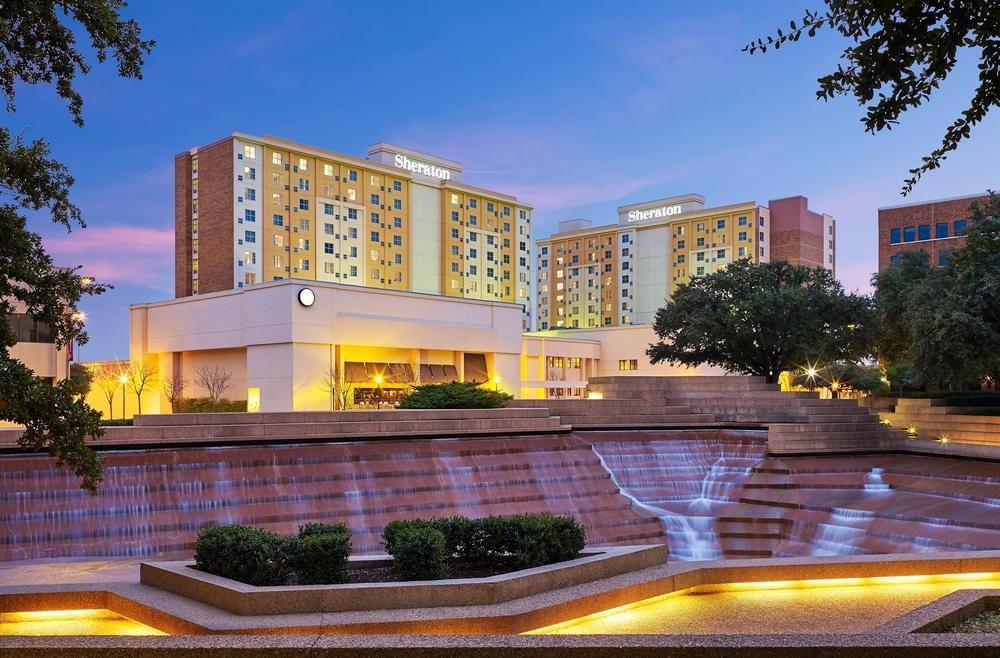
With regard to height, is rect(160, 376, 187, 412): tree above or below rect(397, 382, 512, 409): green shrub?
below

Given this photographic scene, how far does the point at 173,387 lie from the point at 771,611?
167ft

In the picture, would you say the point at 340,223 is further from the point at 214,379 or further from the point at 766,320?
the point at 766,320

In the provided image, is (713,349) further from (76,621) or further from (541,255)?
(541,255)

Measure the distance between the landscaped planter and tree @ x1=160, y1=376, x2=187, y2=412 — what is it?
150 ft

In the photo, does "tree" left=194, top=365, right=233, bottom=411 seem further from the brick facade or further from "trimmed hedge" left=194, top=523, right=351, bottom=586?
"trimmed hedge" left=194, top=523, right=351, bottom=586

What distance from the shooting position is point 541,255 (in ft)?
485

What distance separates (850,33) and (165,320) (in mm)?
57573

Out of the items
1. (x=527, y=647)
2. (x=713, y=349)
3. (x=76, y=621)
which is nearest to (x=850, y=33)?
(x=527, y=647)

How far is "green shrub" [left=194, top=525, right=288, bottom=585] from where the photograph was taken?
1024cm

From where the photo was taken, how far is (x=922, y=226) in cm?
7475

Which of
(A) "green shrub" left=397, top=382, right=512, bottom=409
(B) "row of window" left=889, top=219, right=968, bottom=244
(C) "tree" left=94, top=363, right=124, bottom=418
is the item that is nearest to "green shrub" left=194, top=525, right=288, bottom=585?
(A) "green shrub" left=397, top=382, right=512, bottom=409

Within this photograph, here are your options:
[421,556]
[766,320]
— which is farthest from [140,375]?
[421,556]

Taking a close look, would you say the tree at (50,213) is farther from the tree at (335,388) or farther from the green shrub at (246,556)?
Result: the tree at (335,388)

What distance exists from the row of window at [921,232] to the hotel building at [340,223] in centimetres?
3644
